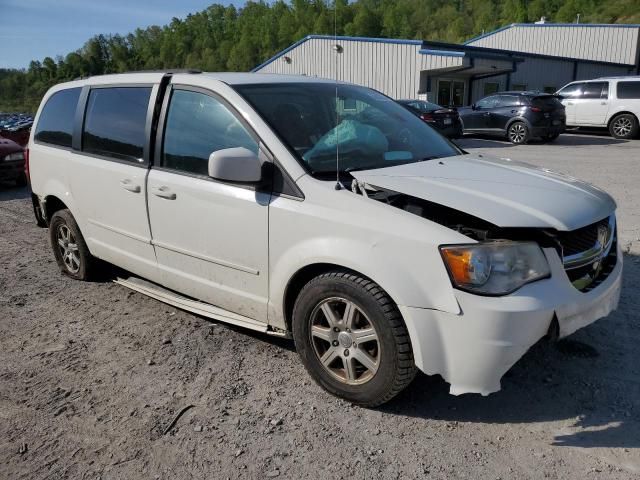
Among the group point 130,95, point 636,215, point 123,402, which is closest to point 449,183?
point 123,402

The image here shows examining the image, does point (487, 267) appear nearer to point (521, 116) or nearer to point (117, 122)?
point (117, 122)

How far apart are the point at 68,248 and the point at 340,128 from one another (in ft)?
9.77

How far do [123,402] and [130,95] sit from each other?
7.29ft

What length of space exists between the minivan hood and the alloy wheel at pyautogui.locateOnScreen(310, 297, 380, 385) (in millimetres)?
685

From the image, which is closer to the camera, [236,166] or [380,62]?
[236,166]

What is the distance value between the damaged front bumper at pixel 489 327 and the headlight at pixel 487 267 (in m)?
0.04

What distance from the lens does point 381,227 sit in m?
2.61

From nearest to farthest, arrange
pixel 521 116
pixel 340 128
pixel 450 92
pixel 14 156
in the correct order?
pixel 340 128 < pixel 14 156 < pixel 521 116 < pixel 450 92

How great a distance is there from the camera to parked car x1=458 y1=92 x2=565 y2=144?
15781mm

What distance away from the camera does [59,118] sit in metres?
4.86

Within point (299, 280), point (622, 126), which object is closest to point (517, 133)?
point (622, 126)

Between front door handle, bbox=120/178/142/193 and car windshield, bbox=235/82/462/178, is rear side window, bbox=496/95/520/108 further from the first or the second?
front door handle, bbox=120/178/142/193

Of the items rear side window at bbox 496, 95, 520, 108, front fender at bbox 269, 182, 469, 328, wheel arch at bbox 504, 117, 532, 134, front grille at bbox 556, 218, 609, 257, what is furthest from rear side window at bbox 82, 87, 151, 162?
rear side window at bbox 496, 95, 520, 108

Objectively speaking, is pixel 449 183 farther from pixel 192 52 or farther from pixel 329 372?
pixel 192 52
